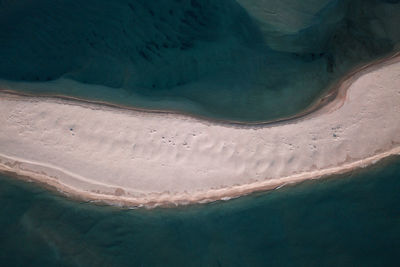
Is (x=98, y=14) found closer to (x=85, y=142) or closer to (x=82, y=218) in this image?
(x=85, y=142)

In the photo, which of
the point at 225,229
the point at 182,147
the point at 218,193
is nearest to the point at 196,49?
the point at 182,147

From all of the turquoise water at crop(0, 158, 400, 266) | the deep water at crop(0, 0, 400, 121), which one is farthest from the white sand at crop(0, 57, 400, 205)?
the deep water at crop(0, 0, 400, 121)

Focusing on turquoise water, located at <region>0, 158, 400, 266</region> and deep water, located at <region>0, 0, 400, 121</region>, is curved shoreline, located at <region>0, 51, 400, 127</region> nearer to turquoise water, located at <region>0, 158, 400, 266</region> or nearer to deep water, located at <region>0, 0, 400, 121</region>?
deep water, located at <region>0, 0, 400, 121</region>

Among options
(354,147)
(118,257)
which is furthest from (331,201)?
(118,257)

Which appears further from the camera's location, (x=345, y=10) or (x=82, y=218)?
(x=345, y=10)

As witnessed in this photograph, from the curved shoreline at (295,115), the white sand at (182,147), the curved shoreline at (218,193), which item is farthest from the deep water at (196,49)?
the curved shoreline at (218,193)

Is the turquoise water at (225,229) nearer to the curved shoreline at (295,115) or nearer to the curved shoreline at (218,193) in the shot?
the curved shoreline at (218,193)
